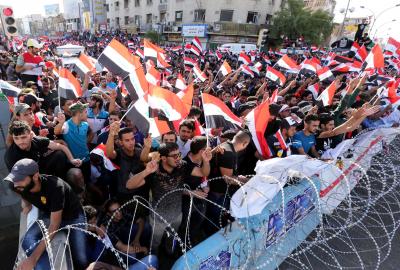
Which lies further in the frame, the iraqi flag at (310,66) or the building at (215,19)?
the building at (215,19)

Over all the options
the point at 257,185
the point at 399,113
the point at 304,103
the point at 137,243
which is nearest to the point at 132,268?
the point at 137,243

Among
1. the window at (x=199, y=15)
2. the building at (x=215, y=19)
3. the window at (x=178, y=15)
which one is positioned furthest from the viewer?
the window at (x=178, y=15)

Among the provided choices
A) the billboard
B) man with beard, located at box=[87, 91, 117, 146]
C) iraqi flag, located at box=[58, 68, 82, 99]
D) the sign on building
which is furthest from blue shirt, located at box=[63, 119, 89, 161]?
the billboard

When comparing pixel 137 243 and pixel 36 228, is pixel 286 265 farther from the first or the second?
pixel 36 228

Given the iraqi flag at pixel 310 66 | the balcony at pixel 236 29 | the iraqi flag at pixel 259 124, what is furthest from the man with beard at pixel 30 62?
the balcony at pixel 236 29

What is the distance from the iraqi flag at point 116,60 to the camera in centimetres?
455

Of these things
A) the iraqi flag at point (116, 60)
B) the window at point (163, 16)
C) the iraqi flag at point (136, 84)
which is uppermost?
the window at point (163, 16)

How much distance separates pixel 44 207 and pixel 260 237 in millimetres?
2431

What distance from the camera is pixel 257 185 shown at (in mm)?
3109

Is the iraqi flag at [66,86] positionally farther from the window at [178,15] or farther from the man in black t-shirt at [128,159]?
the window at [178,15]

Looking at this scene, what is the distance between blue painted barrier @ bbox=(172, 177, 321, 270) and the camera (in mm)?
2824

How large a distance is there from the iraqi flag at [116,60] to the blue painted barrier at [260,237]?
117 inches

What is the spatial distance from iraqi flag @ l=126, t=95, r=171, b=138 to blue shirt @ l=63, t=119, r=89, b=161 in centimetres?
109

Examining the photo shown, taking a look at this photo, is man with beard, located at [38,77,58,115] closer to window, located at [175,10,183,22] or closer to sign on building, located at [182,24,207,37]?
sign on building, located at [182,24,207,37]
